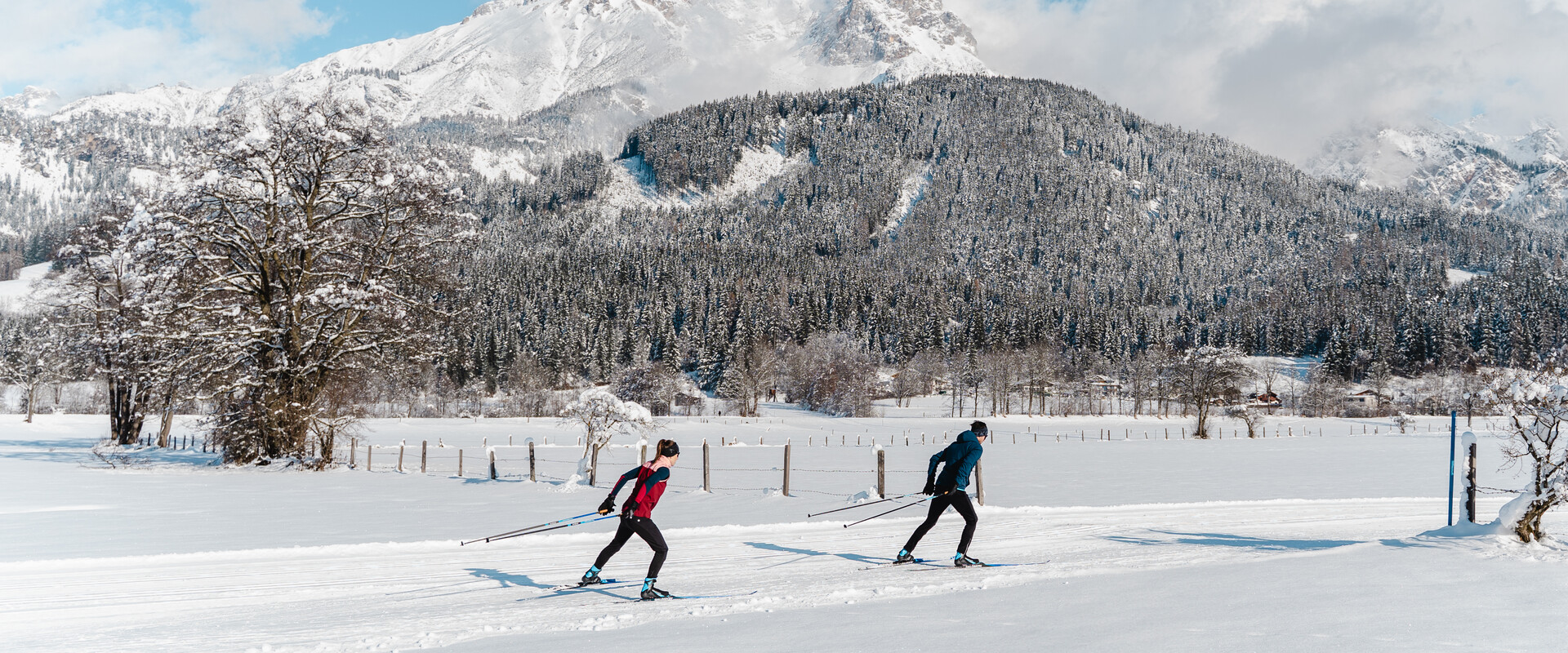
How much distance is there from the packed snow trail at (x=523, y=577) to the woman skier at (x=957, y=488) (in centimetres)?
42

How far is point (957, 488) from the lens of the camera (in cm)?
962

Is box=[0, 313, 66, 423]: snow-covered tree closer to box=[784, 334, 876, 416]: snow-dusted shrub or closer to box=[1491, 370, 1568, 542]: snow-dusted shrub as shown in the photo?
box=[1491, 370, 1568, 542]: snow-dusted shrub

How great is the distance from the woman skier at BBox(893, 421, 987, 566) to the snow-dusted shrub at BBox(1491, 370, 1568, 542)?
20.3 ft

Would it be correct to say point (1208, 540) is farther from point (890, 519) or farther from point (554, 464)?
point (554, 464)

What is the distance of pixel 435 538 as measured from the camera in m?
12.6

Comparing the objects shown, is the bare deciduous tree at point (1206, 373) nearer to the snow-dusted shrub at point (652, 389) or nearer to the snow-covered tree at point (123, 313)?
the snow-dusted shrub at point (652, 389)

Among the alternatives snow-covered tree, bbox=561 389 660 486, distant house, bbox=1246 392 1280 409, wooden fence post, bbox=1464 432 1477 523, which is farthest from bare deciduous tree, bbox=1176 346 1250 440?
distant house, bbox=1246 392 1280 409

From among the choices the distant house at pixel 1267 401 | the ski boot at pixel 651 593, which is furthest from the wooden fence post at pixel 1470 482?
the distant house at pixel 1267 401

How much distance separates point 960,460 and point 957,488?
0.34 metres

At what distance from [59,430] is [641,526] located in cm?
6448

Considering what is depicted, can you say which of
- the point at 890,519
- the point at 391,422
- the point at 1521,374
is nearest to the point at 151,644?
the point at 890,519

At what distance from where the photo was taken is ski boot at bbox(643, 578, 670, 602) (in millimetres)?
7984

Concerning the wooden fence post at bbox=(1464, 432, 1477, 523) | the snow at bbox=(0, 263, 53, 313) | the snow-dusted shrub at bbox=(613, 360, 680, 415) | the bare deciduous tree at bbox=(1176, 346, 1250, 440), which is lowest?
the snow-dusted shrub at bbox=(613, 360, 680, 415)

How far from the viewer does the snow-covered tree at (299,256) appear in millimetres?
23891
